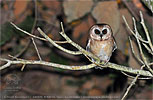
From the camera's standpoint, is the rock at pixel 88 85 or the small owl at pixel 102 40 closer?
the small owl at pixel 102 40

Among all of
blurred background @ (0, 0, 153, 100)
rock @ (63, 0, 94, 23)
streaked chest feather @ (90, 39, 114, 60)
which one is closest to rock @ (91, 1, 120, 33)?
blurred background @ (0, 0, 153, 100)

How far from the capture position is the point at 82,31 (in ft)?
20.8

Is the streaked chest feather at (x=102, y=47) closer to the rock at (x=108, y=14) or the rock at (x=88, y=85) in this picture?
the rock at (x=108, y=14)

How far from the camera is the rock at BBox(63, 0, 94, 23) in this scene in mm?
4758

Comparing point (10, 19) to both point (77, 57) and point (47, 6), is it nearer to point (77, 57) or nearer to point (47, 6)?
point (47, 6)

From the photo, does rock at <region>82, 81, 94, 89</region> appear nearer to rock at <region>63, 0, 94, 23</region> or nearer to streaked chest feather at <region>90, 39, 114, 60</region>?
rock at <region>63, 0, 94, 23</region>

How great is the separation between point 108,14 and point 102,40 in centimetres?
91

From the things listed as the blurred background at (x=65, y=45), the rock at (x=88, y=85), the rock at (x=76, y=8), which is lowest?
the rock at (x=88, y=85)

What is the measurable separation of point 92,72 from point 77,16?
3648 millimetres

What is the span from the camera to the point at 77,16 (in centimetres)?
476

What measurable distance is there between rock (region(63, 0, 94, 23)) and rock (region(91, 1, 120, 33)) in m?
0.17

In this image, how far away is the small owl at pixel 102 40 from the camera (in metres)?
3.73

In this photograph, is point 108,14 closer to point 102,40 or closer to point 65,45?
point 102,40

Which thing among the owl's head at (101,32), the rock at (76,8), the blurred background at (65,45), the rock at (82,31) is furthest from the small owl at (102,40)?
Answer: the rock at (82,31)
